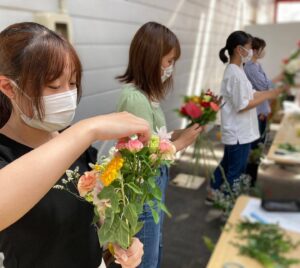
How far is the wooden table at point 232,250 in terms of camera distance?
26.0 inches

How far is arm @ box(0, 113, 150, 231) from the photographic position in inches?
16.0

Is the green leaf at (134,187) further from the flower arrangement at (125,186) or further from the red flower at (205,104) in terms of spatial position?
the red flower at (205,104)

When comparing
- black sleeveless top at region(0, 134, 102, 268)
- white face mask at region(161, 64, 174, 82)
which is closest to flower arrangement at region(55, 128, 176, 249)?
black sleeveless top at region(0, 134, 102, 268)

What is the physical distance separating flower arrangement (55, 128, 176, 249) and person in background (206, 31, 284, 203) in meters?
0.15

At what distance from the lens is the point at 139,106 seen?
102 cm

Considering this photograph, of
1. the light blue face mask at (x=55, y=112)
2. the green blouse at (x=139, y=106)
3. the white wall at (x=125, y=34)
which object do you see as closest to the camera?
the light blue face mask at (x=55, y=112)

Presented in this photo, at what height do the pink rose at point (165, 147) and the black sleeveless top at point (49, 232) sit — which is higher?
the pink rose at point (165, 147)

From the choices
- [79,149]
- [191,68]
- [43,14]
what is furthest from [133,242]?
[43,14]

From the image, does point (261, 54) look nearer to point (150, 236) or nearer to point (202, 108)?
point (202, 108)

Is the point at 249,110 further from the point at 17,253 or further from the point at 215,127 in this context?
the point at 17,253

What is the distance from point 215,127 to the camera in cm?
75

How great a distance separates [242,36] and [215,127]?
0.80 ft

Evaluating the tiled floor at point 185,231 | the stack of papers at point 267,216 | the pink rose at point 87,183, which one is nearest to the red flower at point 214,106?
the stack of papers at point 267,216

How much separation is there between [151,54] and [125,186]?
2.01 ft
